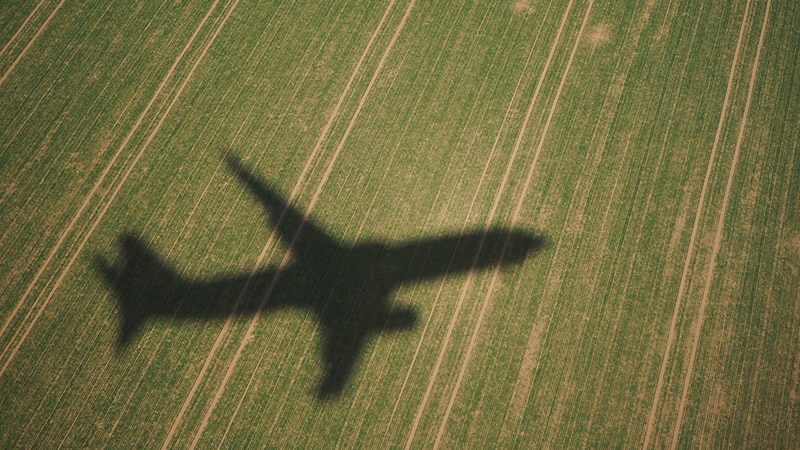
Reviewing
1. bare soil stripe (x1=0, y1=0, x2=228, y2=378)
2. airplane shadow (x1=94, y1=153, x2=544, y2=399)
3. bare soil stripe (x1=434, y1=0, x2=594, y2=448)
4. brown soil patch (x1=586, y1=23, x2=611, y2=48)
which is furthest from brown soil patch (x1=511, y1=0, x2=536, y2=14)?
bare soil stripe (x1=0, y1=0, x2=228, y2=378)

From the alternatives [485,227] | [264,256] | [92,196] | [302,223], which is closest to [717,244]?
[485,227]

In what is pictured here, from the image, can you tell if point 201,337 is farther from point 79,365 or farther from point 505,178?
point 505,178

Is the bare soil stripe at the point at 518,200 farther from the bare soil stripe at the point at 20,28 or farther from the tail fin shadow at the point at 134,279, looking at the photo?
the bare soil stripe at the point at 20,28

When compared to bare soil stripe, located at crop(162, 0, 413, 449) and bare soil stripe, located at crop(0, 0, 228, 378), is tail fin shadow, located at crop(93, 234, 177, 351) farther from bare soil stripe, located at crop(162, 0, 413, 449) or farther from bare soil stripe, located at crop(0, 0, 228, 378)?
bare soil stripe, located at crop(162, 0, 413, 449)

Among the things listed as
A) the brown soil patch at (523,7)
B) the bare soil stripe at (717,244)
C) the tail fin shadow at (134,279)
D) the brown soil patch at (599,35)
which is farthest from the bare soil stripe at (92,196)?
the bare soil stripe at (717,244)

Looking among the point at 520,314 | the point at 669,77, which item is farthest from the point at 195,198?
the point at 669,77

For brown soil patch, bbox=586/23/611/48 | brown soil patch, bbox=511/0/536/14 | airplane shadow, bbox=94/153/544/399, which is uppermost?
brown soil patch, bbox=511/0/536/14
